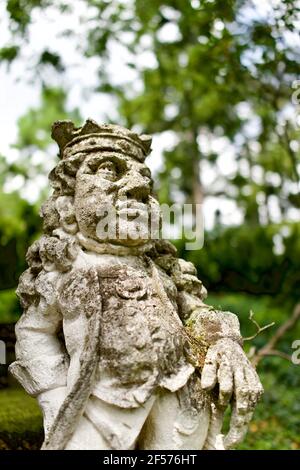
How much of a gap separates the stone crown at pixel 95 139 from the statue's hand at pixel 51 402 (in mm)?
1241

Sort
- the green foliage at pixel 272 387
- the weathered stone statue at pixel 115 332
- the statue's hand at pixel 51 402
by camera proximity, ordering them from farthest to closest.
A: the green foliage at pixel 272 387 → the statue's hand at pixel 51 402 → the weathered stone statue at pixel 115 332

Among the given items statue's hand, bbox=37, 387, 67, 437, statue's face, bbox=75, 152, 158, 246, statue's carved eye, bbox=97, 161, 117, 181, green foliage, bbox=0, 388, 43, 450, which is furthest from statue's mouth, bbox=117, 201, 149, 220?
green foliage, bbox=0, 388, 43, 450

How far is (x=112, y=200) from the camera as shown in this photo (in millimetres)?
2605

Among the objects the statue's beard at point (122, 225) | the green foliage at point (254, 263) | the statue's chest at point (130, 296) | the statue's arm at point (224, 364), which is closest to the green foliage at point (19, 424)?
the statue's arm at point (224, 364)

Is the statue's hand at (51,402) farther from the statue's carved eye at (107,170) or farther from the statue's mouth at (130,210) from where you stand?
the statue's carved eye at (107,170)

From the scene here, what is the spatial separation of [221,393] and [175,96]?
10034 millimetres

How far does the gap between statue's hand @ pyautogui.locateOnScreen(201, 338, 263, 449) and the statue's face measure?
71 centimetres

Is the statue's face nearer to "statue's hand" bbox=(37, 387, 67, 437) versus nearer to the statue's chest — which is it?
the statue's chest

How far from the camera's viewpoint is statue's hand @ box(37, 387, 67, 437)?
238 centimetres

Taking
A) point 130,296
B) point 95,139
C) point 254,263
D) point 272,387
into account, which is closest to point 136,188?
point 95,139

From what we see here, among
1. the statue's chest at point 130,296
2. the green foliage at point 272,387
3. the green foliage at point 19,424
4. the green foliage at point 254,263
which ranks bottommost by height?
the green foliage at point 272,387

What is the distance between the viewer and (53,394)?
2.44m

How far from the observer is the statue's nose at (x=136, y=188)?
2660 millimetres

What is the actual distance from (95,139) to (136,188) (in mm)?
381
